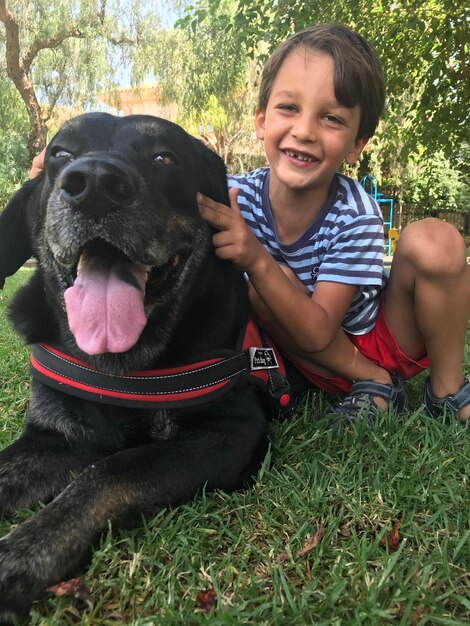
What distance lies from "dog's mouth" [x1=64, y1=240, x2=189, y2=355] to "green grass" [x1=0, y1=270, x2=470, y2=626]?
0.59m

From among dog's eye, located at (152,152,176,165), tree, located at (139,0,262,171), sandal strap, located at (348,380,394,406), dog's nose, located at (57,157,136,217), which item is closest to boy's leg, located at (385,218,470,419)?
sandal strap, located at (348,380,394,406)

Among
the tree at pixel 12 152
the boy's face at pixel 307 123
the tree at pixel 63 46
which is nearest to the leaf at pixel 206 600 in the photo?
the boy's face at pixel 307 123

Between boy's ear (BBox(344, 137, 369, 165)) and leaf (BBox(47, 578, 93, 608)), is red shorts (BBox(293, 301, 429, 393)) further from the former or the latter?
leaf (BBox(47, 578, 93, 608))

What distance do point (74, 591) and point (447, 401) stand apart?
1942 mm

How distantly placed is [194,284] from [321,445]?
0.85m

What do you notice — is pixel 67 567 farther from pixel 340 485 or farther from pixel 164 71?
pixel 164 71

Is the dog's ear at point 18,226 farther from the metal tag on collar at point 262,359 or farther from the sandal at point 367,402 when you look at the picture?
the sandal at point 367,402

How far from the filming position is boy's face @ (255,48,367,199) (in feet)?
8.80

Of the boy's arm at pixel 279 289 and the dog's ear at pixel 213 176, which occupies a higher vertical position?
the dog's ear at pixel 213 176

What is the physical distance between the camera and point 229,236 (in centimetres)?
221

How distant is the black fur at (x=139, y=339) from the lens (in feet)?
5.30

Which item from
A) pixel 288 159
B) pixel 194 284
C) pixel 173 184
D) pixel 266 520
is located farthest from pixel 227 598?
pixel 288 159

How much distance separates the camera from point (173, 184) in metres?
2.13

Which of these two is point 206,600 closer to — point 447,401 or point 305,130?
point 447,401
